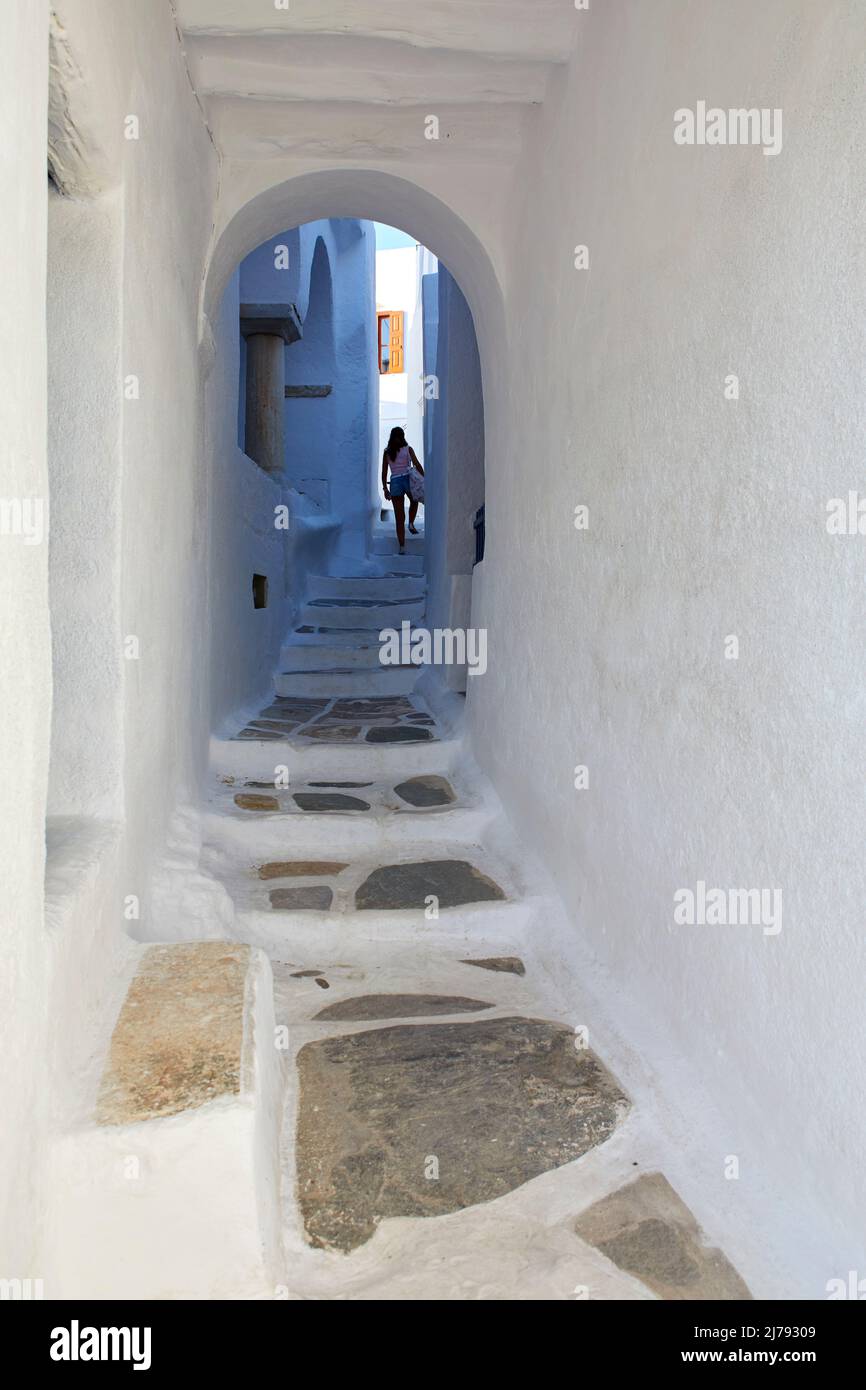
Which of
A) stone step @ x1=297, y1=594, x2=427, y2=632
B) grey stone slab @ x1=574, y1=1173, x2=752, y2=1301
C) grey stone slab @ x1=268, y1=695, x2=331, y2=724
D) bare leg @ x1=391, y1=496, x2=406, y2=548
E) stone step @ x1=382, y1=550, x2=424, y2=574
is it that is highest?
bare leg @ x1=391, y1=496, x2=406, y2=548

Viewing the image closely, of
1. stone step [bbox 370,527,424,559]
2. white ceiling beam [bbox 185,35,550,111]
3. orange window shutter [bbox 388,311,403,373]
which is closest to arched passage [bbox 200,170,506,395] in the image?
white ceiling beam [bbox 185,35,550,111]

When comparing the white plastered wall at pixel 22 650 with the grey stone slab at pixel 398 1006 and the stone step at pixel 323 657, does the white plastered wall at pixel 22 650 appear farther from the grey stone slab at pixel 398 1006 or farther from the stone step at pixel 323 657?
the stone step at pixel 323 657

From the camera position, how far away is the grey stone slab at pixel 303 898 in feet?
11.1

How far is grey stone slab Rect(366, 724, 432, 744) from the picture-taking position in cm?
505

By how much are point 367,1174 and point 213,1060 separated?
0.44 metres

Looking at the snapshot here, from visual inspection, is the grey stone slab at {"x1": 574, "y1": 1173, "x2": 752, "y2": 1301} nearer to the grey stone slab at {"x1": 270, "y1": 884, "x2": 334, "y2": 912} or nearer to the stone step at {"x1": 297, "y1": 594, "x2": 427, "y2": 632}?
the grey stone slab at {"x1": 270, "y1": 884, "x2": 334, "y2": 912}

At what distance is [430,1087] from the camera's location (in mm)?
2404

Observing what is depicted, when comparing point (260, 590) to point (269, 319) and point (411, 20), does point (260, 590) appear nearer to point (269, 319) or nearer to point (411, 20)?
point (269, 319)

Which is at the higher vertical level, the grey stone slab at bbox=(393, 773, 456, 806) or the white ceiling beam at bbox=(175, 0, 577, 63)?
the white ceiling beam at bbox=(175, 0, 577, 63)

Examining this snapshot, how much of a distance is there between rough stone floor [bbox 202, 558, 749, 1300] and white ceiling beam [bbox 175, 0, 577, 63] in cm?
253

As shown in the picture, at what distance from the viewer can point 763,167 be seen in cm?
194

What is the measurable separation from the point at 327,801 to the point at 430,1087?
203cm

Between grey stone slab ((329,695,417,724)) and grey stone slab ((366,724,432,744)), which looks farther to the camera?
grey stone slab ((329,695,417,724))
